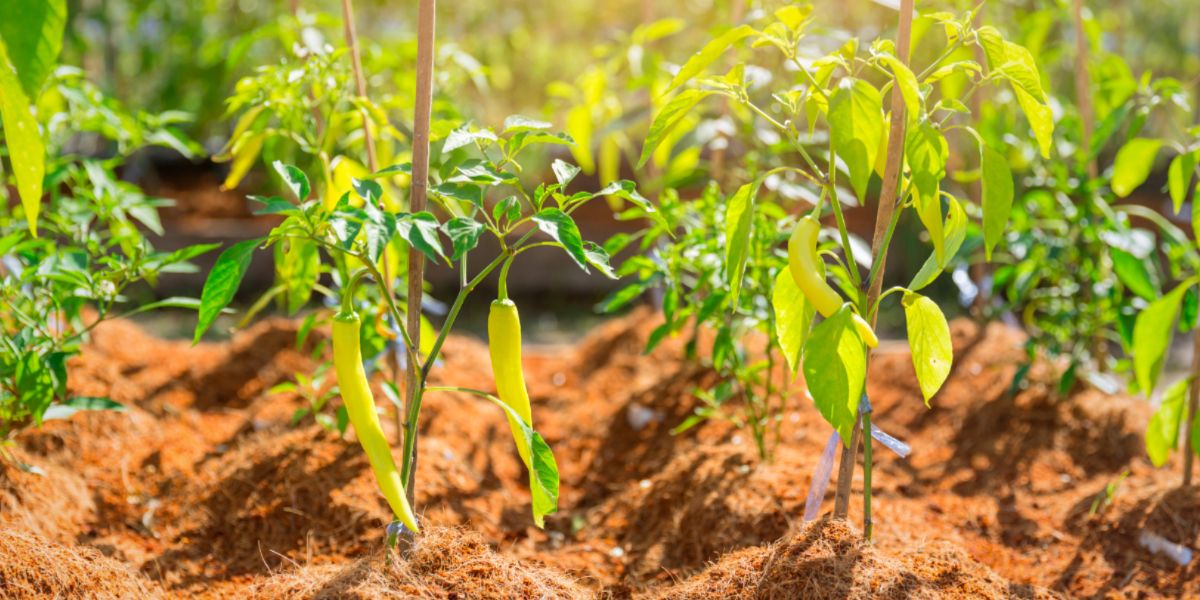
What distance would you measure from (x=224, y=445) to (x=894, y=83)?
155 cm

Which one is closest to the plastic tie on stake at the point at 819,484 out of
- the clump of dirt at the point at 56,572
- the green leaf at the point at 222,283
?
the green leaf at the point at 222,283

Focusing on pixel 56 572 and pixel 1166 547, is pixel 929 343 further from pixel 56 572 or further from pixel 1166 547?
pixel 56 572

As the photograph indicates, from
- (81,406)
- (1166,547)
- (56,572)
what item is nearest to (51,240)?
(81,406)

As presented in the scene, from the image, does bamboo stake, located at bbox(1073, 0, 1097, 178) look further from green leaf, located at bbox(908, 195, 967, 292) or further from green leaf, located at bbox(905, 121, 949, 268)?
green leaf, located at bbox(905, 121, 949, 268)

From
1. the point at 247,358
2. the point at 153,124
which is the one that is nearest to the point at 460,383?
the point at 247,358

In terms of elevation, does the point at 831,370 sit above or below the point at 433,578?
above

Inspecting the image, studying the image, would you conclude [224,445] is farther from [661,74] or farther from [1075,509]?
[1075,509]

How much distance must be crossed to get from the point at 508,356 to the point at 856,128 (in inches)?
19.4

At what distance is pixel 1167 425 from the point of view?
1607 mm

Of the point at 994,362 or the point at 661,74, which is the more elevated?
the point at 661,74

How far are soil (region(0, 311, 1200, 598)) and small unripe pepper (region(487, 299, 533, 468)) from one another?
0.21 metres

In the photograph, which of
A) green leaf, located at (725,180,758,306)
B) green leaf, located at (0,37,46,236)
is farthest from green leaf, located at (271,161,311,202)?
green leaf, located at (725,180,758,306)

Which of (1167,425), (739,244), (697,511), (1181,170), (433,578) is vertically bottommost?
(697,511)

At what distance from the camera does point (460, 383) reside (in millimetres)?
2559
